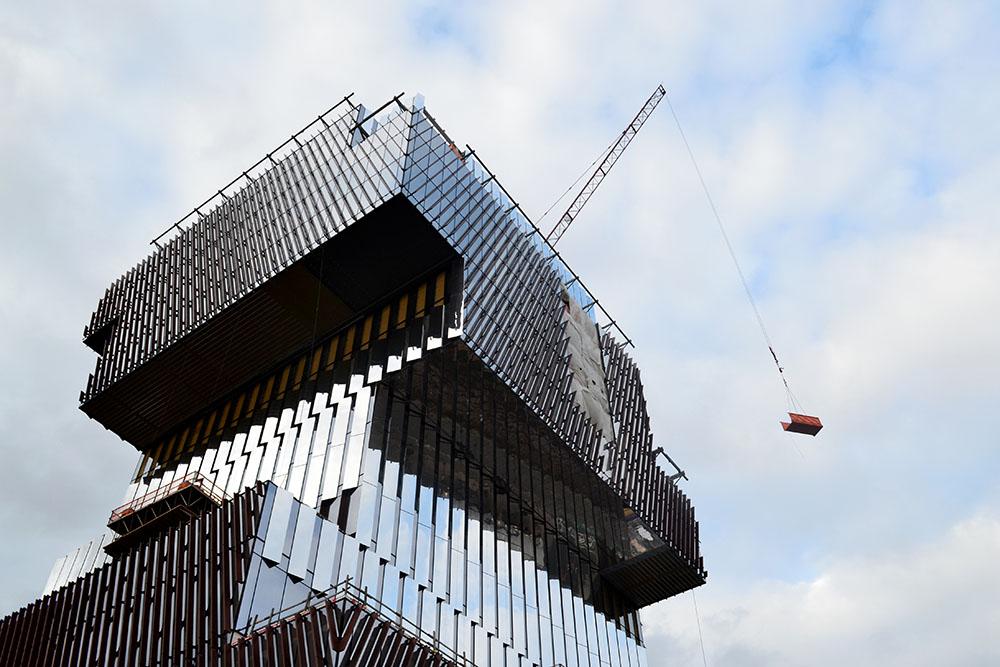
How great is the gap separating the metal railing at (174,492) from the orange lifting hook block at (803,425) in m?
37.9

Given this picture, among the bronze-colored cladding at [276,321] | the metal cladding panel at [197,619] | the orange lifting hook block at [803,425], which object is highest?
the orange lifting hook block at [803,425]

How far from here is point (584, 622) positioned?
5803 centimetres

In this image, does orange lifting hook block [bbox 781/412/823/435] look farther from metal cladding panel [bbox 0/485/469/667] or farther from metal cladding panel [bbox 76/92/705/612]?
metal cladding panel [bbox 0/485/469/667]

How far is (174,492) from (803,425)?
41984 mm

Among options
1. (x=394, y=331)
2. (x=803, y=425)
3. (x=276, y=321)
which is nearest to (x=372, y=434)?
(x=394, y=331)

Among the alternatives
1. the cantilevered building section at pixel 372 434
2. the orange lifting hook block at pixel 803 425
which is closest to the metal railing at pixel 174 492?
the cantilevered building section at pixel 372 434

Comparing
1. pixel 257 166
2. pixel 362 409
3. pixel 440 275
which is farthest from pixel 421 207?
pixel 257 166

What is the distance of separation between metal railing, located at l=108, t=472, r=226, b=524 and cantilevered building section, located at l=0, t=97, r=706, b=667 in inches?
10.9

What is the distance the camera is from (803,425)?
6988cm

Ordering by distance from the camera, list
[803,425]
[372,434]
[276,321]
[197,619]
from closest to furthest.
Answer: [197,619], [372,434], [276,321], [803,425]

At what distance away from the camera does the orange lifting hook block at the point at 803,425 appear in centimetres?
6956

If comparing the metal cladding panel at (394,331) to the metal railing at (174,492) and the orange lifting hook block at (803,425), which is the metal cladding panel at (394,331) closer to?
the metal railing at (174,492)

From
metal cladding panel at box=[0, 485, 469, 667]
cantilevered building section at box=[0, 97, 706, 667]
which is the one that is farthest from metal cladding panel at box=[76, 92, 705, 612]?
metal cladding panel at box=[0, 485, 469, 667]

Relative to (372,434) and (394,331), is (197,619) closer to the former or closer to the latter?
(372,434)
